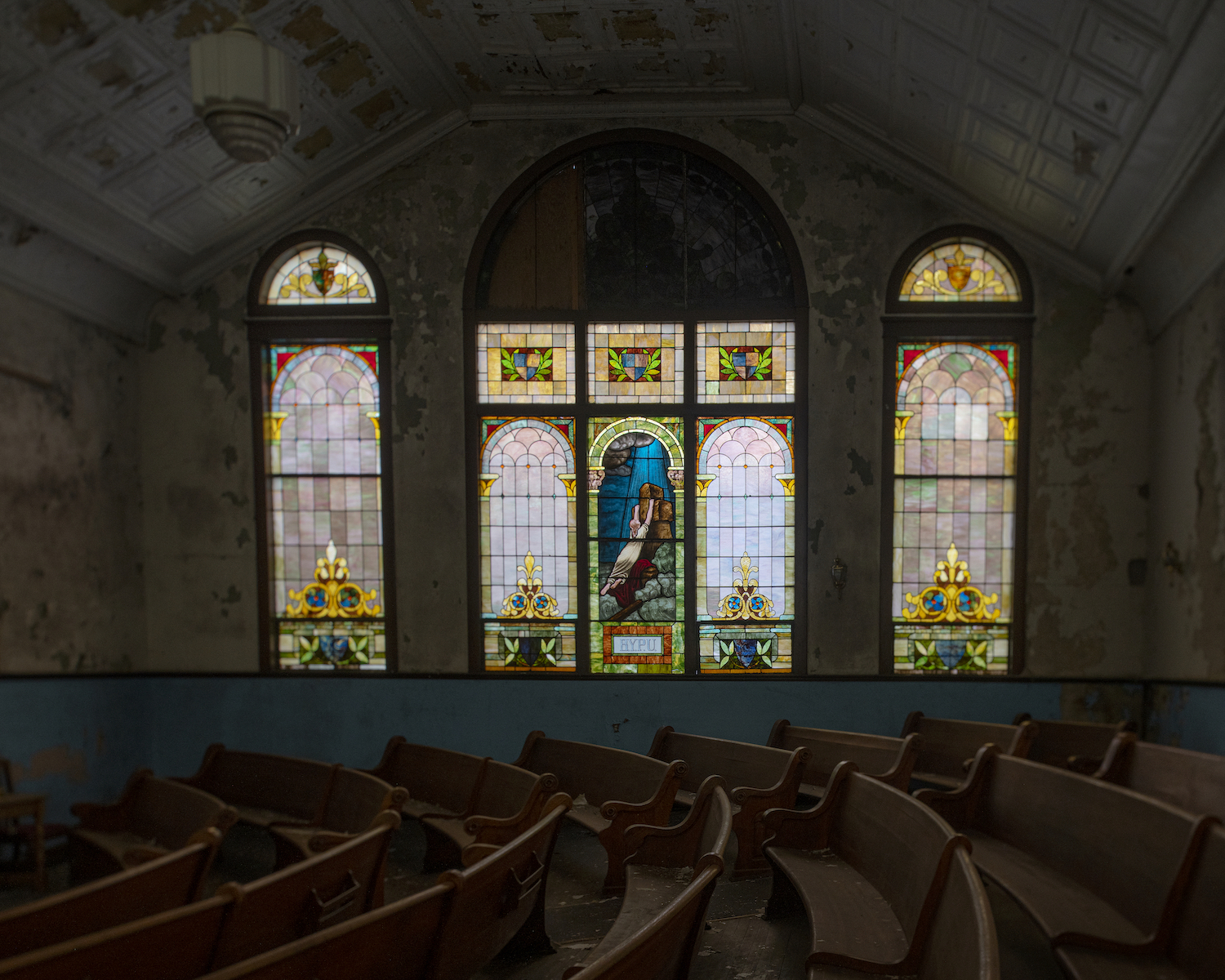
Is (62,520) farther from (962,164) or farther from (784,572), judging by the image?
(962,164)

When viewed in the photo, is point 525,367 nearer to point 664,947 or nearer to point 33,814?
point 33,814

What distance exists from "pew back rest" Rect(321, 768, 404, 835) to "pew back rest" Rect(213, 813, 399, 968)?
0.68 meters

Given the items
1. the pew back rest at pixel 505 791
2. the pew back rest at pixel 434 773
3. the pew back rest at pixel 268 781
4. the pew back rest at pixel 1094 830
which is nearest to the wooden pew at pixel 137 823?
the pew back rest at pixel 268 781

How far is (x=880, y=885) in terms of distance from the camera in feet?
10.3

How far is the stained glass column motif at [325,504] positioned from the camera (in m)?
6.17

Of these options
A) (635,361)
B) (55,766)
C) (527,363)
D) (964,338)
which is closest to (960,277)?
(964,338)

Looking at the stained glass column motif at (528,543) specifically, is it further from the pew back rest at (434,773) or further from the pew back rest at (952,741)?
the pew back rest at (952,741)

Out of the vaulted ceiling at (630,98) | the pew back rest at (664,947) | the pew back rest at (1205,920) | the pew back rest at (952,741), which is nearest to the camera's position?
the pew back rest at (664,947)

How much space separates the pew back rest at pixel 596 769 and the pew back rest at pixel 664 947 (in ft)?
5.20

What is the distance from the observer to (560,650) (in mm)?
6102

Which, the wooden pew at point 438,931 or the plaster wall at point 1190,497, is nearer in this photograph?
the wooden pew at point 438,931

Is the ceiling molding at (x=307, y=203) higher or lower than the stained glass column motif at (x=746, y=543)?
higher

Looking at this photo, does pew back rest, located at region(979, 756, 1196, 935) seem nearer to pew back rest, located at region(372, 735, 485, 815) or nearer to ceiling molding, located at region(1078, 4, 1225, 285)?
pew back rest, located at region(372, 735, 485, 815)

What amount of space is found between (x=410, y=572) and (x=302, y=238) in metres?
2.61
